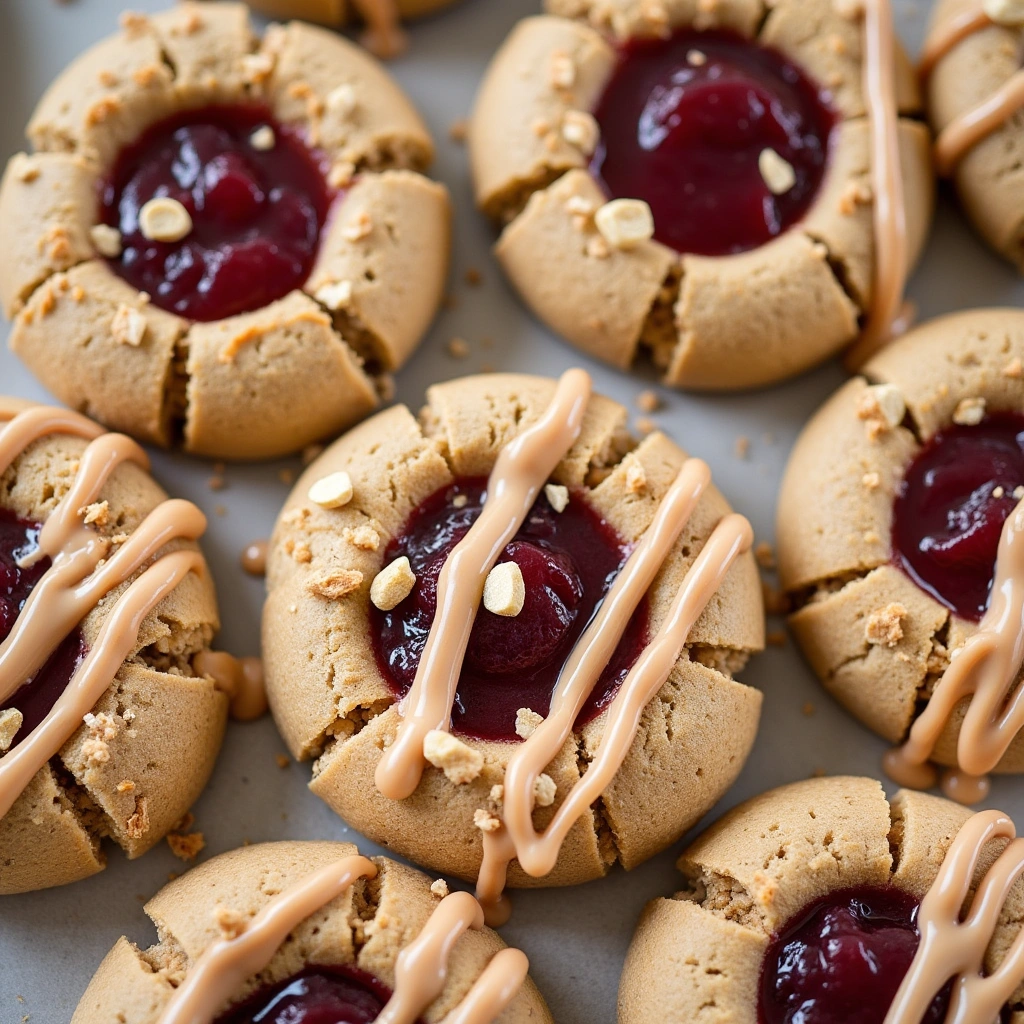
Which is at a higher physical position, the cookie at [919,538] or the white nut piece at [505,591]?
the white nut piece at [505,591]

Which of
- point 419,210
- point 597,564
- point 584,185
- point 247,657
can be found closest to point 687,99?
point 584,185

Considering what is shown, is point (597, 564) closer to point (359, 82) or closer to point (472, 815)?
point (472, 815)

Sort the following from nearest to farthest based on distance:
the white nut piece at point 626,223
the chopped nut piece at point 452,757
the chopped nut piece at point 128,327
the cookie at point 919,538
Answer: the chopped nut piece at point 452,757, the cookie at point 919,538, the chopped nut piece at point 128,327, the white nut piece at point 626,223

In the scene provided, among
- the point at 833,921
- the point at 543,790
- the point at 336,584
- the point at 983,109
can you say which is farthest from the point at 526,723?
the point at 983,109

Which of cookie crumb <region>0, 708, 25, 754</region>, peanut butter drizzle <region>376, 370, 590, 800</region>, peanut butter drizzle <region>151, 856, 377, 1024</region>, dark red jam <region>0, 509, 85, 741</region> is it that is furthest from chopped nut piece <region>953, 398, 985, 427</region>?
cookie crumb <region>0, 708, 25, 754</region>

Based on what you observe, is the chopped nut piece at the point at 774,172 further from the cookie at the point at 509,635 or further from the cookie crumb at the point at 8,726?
the cookie crumb at the point at 8,726

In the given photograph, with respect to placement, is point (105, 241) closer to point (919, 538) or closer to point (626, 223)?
point (626, 223)

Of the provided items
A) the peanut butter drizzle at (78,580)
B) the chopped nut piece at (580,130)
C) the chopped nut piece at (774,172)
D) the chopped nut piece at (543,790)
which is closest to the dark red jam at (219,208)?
the peanut butter drizzle at (78,580)

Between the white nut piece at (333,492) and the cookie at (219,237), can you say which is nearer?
the white nut piece at (333,492)
